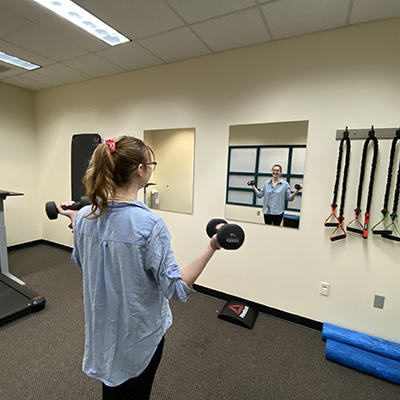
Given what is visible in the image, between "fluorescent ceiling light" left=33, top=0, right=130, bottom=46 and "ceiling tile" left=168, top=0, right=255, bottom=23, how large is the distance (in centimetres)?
72

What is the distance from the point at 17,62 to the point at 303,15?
3354mm

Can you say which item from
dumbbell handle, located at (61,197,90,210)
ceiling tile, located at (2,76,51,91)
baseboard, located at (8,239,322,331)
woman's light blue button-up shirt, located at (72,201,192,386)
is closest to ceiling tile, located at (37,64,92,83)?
ceiling tile, located at (2,76,51,91)

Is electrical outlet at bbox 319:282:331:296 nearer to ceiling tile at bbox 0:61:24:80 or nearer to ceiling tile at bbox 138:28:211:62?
ceiling tile at bbox 138:28:211:62

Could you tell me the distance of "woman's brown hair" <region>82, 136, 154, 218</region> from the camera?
0.82m

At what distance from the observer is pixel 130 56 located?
256 centimetres

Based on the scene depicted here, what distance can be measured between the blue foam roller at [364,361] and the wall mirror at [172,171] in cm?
186

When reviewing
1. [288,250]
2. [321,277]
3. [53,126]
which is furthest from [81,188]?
[321,277]

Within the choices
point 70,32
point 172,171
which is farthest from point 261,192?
point 70,32

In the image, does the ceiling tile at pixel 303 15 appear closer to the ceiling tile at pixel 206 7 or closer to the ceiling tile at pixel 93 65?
the ceiling tile at pixel 206 7

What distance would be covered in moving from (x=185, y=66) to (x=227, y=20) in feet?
2.75

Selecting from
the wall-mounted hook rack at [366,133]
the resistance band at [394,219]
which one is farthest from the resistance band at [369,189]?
the resistance band at [394,219]

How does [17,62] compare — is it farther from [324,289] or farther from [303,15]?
[324,289]

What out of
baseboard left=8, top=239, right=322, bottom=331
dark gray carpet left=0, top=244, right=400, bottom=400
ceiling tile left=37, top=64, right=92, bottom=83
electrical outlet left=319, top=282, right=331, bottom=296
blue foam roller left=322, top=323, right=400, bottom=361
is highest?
ceiling tile left=37, top=64, right=92, bottom=83

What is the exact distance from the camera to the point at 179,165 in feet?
9.34
